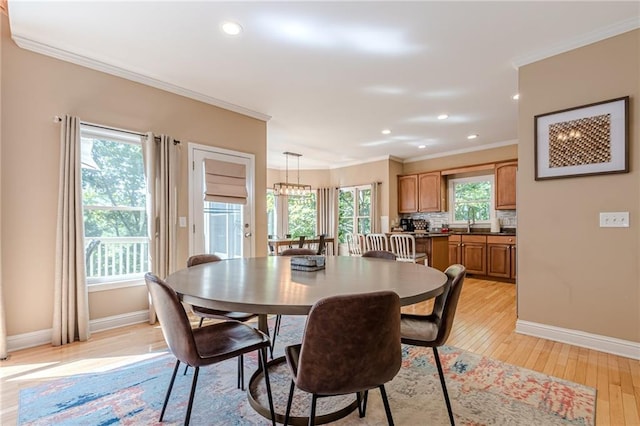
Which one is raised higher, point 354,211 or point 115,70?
point 115,70

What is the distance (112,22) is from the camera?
2.39 m

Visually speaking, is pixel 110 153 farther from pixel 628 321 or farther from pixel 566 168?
pixel 628 321

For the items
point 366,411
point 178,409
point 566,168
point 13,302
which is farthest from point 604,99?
point 13,302

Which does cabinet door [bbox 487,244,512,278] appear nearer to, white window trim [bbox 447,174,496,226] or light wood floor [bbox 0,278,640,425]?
white window trim [bbox 447,174,496,226]

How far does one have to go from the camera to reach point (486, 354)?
2.53 meters

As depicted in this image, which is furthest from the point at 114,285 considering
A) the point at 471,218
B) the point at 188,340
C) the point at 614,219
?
the point at 471,218

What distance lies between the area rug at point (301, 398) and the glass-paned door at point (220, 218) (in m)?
1.75

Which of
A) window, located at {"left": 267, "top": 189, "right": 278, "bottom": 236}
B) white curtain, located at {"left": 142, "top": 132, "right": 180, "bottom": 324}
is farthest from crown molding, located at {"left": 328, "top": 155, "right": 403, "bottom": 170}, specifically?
white curtain, located at {"left": 142, "top": 132, "right": 180, "bottom": 324}

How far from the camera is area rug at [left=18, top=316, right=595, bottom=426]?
5.56ft

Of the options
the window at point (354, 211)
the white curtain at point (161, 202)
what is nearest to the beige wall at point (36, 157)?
the white curtain at point (161, 202)

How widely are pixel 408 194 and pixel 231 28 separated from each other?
5.50 m

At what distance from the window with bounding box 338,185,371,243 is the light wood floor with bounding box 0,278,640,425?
4.20m

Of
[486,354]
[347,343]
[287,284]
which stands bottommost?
[486,354]

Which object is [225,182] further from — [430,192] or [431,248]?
[430,192]
